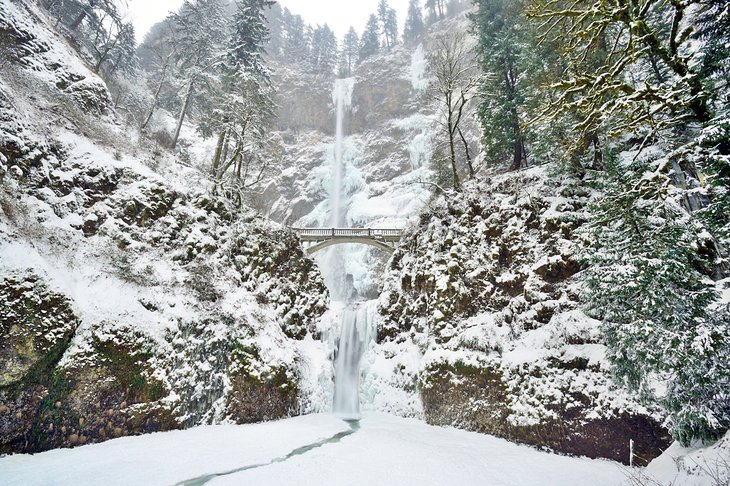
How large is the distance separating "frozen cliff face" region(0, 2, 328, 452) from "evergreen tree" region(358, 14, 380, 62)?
56555mm

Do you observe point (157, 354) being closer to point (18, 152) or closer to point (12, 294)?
point (12, 294)

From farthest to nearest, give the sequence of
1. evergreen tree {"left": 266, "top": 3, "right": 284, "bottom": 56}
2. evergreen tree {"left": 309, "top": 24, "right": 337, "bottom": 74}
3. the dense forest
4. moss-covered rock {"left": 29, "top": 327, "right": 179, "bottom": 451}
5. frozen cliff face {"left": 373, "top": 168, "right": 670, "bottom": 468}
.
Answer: evergreen tree {"left": 266, "top": 3, "right": 284, "bottom": 56} → evergreen tree {"left": 309, "top": 24, "right": 337, "bottom": 74} → frozen cliff face {"left": 373, "top": 168, "right": 670, "bottom": 468} → moss-covered rock {"left": 29, "top": 327, "right": 179, "bottom": 451} → the dense forest

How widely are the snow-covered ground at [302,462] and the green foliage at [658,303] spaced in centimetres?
234

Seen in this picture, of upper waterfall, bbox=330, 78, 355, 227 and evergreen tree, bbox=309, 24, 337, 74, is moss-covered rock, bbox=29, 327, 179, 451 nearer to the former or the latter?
upper waterfall, bbox=330, 78, 355, 227

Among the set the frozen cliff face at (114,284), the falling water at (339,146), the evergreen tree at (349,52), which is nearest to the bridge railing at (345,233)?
the frozen cliff face at (114,284)

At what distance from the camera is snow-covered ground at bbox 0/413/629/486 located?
6.04 m

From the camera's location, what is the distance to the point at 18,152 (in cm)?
974

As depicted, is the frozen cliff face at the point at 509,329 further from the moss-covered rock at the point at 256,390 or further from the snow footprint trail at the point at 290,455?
the moss-covered rock at the point at 256,390

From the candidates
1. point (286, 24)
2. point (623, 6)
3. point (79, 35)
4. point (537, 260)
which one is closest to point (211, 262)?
point (537, 260)

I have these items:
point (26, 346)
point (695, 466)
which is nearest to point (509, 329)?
point (695, 466)

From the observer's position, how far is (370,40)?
212 ft

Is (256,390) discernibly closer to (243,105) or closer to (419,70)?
(243,105)

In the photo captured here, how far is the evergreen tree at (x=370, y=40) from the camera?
2500 inches

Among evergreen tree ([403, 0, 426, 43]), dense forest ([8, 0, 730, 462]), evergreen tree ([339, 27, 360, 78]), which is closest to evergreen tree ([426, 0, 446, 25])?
evergreen tree ([403, 0, 426, 43])
